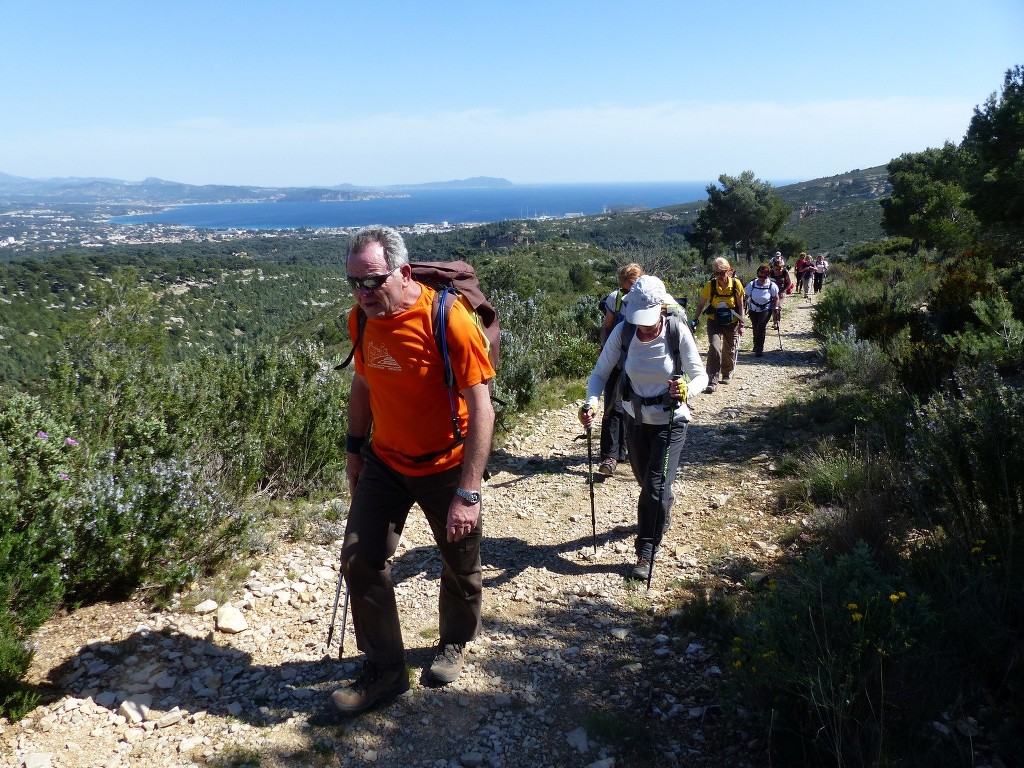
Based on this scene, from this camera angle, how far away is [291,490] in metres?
5.03

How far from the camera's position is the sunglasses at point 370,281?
8.45ft

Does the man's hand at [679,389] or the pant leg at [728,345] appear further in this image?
the pant leg at [728,345]

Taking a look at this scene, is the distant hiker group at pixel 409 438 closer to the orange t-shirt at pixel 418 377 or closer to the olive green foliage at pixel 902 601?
the orange t-shirt at pixel 418 377

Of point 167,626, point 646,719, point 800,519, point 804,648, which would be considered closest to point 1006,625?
point 804,648

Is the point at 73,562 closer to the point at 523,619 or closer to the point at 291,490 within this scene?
the point at 291,490

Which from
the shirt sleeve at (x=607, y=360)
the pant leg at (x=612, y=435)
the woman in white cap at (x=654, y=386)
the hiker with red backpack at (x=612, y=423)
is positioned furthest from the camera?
the pant leg at (x=612, y=435)

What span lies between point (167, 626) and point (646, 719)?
8.10 feet

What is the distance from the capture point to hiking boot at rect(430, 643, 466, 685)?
304 centimetres

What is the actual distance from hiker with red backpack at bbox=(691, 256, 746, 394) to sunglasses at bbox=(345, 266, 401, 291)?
20.7 feet

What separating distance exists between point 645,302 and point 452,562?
2.01 m

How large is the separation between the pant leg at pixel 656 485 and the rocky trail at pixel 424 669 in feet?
0.94

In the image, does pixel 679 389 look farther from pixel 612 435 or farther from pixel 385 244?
pixel 612 435

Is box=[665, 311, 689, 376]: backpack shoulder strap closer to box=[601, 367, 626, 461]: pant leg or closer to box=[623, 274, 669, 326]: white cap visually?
box=[623, 274, 669, 326]: white cap

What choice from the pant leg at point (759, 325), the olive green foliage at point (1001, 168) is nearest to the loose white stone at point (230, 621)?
the pant leg at point (759, 325)
